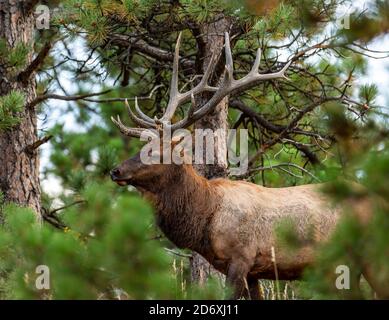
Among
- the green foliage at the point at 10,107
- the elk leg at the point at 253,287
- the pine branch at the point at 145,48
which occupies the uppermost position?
the pine branch at the point at 145,48

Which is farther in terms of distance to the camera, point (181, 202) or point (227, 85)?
point (227, 85)

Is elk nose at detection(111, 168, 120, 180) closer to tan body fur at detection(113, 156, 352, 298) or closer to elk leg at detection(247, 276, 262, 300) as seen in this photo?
tan body fur at detection(113, 156, 352, 298)

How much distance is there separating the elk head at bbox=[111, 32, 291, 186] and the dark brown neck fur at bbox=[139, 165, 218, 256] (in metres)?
0.12

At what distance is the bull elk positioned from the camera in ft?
26.5

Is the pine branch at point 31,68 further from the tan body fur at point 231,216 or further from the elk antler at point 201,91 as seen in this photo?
the tan body fur at point 231,216

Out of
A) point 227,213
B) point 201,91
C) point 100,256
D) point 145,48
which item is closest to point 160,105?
point 145,48

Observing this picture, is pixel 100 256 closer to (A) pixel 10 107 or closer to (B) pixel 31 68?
(A) pixel 10 107

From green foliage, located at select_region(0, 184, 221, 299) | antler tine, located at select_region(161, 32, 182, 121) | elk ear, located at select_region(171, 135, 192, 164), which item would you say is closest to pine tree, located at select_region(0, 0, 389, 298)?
green foliage, located at select_region(0, 184, 221, 299)

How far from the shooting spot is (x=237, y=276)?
7914 mm

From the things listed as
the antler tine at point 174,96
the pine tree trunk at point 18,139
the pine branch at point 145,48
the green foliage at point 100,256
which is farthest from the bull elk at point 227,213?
the green foliage at point 100,256

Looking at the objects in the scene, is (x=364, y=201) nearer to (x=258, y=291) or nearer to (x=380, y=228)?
(x=380, y=228)

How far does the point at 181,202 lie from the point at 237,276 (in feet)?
2.95

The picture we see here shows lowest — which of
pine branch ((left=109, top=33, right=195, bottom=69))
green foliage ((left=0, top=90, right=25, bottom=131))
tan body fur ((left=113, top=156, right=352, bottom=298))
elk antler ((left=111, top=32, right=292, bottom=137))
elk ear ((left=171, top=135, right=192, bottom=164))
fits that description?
tan body fur ((left=113, top=156, right=352, bottom=298))

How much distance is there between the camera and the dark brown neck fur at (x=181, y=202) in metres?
8.26
